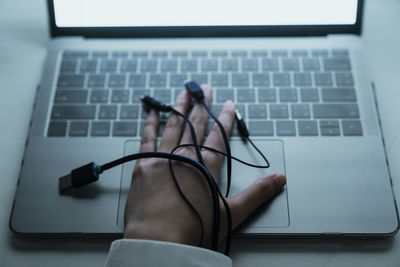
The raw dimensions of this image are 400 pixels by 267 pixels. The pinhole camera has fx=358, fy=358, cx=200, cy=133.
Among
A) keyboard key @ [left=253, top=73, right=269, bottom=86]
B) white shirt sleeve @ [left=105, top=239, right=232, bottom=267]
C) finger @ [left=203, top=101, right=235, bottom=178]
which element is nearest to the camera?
white shirt sleeve @ [left=105, top=239, right=232, bottom=267]

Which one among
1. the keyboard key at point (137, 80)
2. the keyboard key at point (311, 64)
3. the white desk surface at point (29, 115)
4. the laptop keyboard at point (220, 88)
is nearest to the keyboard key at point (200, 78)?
the laptop keyboard at point (220, 88)

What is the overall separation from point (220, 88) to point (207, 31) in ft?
0.46

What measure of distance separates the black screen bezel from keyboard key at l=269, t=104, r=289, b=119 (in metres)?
0.19

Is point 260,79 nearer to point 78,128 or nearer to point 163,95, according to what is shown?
point 163,95

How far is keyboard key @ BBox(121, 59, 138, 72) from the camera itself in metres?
0.75

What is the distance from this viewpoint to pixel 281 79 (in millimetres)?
724

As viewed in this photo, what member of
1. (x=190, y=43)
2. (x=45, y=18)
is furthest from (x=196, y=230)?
(x=45, y=18)

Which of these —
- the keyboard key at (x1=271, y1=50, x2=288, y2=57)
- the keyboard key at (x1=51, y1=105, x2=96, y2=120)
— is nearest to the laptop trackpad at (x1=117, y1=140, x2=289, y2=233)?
the keyboard key at (x1=51, y1=105, x2=96, y2=120)

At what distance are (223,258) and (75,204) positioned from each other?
0.26m

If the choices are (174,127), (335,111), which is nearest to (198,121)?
(174,127)

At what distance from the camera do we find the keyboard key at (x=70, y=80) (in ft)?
2.39

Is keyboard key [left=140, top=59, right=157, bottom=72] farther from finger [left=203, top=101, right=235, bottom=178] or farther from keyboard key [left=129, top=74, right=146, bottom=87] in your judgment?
finger [left=203, top=101, right=235, bottom=178]

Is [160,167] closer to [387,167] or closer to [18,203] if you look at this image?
[18,203]

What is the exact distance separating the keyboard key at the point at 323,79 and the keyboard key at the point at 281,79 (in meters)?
0.06
